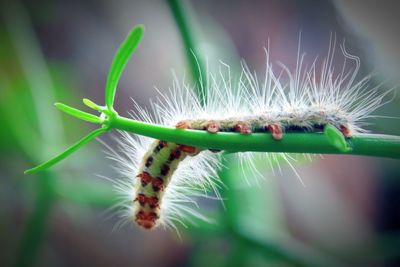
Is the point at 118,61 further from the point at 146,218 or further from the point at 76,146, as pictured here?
the point at 146,218

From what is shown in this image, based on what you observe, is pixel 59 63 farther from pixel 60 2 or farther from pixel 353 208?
pixel 353 208

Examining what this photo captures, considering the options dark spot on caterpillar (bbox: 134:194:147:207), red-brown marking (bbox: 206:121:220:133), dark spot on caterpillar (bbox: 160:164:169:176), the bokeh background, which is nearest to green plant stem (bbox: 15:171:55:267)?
the bokeh background

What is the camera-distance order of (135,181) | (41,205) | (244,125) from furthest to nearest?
(41,205), (135,181), (244,125)

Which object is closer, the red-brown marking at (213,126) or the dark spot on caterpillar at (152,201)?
the red-brown marking at (213,126)

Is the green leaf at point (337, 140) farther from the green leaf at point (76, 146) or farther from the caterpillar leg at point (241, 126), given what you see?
the green leaf at point (76, 146)

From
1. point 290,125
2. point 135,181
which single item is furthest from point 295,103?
point 135,181

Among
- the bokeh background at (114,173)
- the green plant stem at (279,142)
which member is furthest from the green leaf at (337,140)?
the bokeh background at (114,173)
